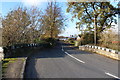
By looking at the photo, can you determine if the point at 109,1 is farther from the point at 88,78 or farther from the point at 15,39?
the point at 88,78

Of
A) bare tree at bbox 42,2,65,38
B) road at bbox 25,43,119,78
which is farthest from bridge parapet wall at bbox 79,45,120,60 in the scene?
bare tree at bbox 42,2,65,38

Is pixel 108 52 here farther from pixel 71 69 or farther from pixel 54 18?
pixel 54 18

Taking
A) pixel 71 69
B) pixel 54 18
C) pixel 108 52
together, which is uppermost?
pixel 54 18

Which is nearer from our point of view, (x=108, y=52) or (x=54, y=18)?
(x=108, y=52)

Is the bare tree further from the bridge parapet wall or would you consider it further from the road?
the road

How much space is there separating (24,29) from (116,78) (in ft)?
54.2

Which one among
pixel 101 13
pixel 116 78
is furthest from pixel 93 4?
pixel 116 78

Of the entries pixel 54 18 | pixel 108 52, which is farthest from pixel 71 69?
pixel 54 18

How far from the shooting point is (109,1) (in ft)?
85.3

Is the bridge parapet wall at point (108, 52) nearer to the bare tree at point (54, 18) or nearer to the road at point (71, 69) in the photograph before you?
the road at point (71, 69)

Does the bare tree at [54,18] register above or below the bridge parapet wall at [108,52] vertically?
above

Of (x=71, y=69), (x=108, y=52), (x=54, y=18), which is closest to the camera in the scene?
(x=71, y=69)

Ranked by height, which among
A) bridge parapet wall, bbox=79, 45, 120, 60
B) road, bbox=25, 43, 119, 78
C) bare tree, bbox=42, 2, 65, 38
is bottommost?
road, bbox=25, 43, 119, 78

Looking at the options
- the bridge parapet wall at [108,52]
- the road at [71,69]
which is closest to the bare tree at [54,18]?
the bridge parapet wall at [108,52]
